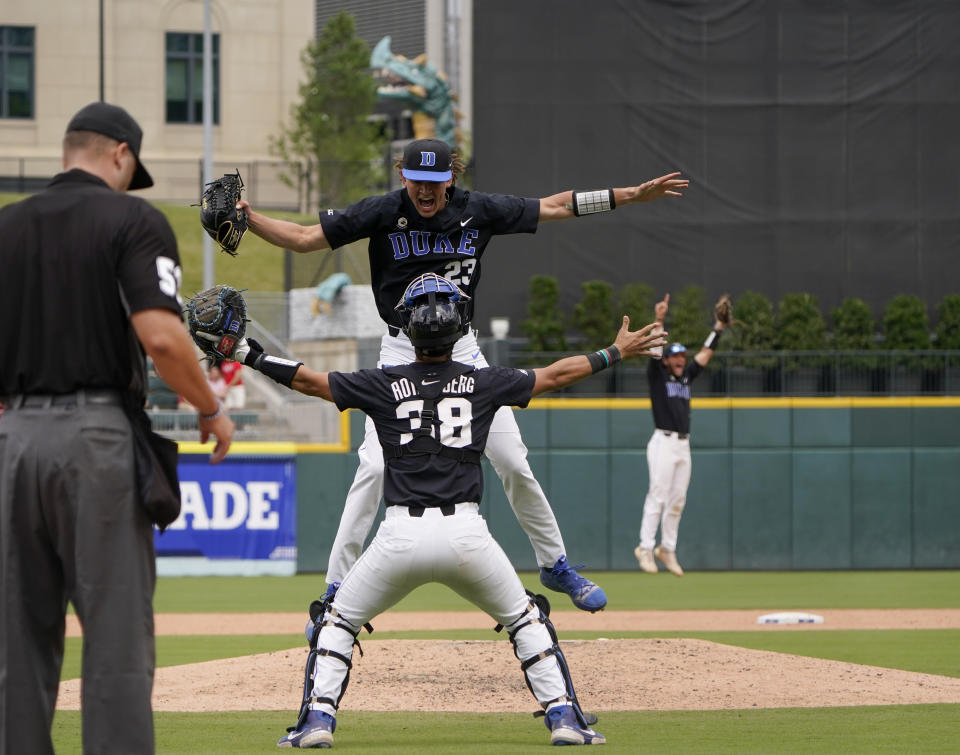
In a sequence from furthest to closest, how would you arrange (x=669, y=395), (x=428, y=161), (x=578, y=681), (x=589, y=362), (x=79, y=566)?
1. (x=669, y=395)
2. (x=578, y=681)
3. (x=428, y=161)
4. (x=589, y=362)
5. (x=79, y=566)

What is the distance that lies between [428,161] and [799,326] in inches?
581

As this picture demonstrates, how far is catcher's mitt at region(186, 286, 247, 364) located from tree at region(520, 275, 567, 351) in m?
14.6

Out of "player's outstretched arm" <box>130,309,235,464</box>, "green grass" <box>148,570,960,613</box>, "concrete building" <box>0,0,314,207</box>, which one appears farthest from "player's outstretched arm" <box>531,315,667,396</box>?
Result: "concrete building" <box>0,0,314,207</box>

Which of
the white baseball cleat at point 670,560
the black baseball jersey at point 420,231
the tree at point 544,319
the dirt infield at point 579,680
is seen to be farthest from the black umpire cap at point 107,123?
the tree at point 544,319

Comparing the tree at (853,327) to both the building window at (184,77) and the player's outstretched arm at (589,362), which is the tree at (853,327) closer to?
the player's outstretched arm at (589,362)

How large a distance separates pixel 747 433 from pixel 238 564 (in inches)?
243

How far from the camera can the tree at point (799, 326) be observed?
786 inches

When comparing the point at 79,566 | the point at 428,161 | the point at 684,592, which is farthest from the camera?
the point at 684,592

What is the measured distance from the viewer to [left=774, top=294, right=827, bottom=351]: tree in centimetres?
1995

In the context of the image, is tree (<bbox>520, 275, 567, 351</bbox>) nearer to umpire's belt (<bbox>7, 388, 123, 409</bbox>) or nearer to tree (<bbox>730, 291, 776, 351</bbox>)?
tree (<bbox>730, 291, 776, 351</bbox>)

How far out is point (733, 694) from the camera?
703 cm

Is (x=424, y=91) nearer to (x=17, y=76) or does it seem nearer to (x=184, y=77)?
(x=184, y=77)

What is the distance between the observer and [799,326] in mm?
20031

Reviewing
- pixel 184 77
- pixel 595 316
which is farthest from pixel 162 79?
pixel 595 316
